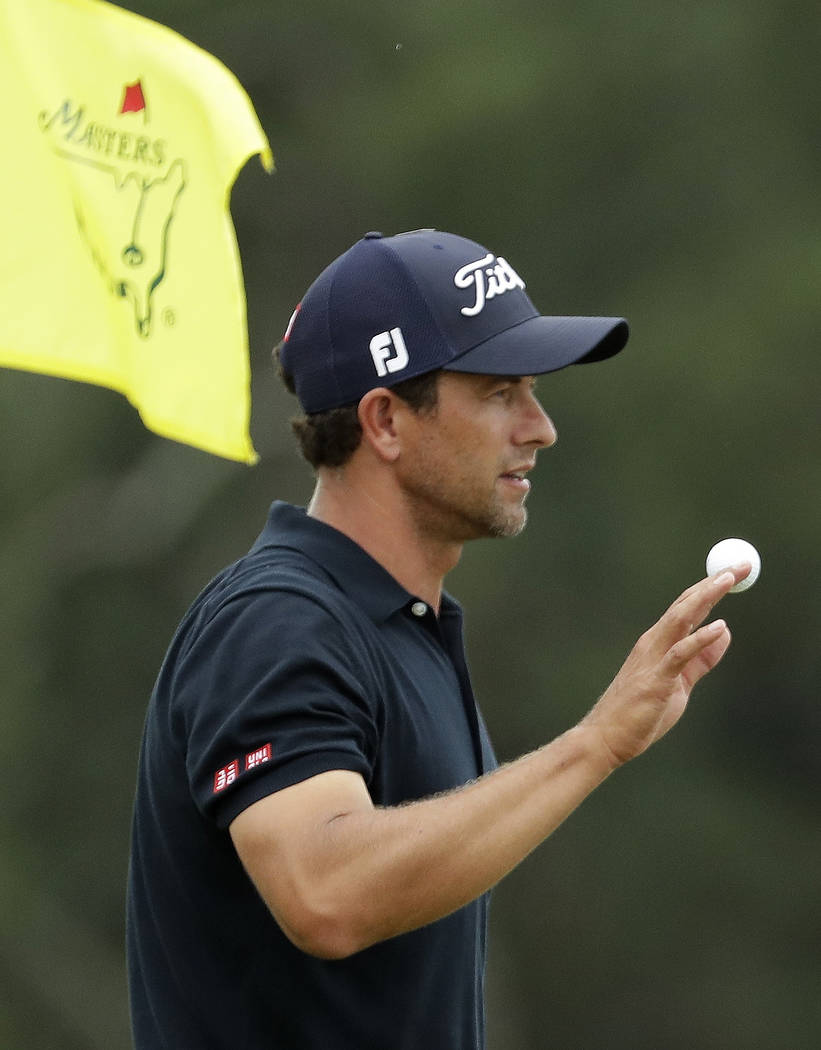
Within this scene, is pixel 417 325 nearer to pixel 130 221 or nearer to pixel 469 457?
pixel 469 457

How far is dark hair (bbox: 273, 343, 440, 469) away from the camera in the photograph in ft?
11.1

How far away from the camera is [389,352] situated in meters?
3.38

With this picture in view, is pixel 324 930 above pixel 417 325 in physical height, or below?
below

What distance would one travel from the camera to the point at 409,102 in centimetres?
1356

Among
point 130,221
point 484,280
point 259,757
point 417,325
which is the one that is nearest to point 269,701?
point 259,757

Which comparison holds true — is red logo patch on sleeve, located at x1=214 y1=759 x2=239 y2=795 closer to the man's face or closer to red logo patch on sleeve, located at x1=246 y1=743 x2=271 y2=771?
red logo patch on sleeve, located at x1=246 y1=743 x2=271 y2=771

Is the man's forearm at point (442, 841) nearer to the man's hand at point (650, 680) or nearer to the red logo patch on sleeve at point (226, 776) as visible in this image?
the man's hand at point (650, 680)

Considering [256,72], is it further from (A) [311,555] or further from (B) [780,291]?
(A) [311,555]

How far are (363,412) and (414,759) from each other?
2.00ft

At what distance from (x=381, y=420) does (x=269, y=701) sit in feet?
2.35

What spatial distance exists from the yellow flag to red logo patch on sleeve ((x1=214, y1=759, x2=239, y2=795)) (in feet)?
3.42

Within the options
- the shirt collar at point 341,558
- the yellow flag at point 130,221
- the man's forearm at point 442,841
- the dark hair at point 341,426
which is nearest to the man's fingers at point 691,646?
the man's forearm at point 442,841

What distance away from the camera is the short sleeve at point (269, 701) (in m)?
2.80

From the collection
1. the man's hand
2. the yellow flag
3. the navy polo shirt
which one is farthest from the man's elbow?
the yellow flag
